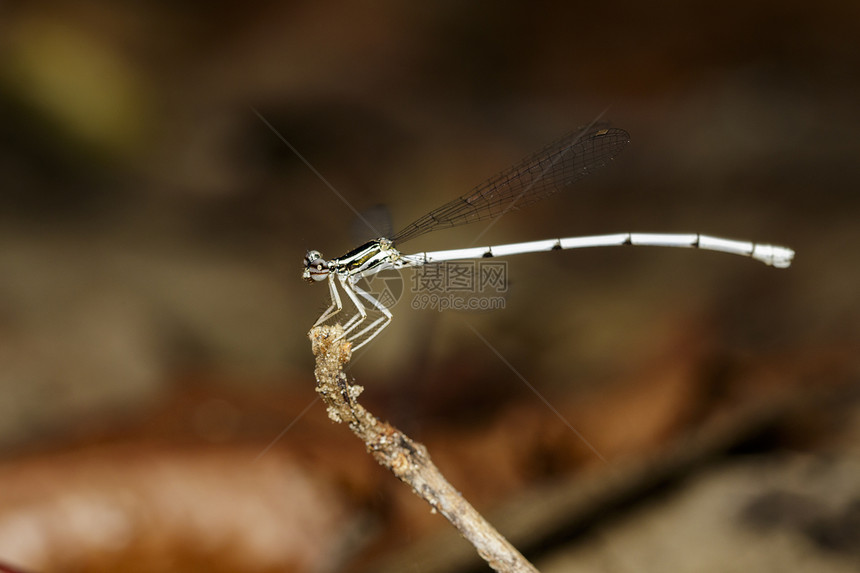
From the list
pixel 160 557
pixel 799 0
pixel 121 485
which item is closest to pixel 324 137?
pixel 121 485

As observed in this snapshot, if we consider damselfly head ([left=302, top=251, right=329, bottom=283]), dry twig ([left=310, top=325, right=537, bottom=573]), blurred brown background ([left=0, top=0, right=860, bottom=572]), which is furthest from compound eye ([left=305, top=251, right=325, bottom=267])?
dry twig ([left=310, top=325, right=537, bottom=573])

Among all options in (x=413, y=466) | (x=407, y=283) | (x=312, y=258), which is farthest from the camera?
(x=407, y=283)

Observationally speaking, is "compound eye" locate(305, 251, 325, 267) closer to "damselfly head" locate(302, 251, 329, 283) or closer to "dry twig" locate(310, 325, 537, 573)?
"damselfly head" locate(302, 251, 329, 283)

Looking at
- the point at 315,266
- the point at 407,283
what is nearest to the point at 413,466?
the point at 315,266

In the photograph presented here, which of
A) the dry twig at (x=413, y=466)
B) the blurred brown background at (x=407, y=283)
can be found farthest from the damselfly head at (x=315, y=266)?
the dry twig at (x=413, y=466)

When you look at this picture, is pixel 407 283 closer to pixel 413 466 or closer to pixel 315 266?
pixel 315 266

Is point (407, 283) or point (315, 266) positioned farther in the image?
→ point (407, 283)

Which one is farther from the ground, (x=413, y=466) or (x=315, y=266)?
(x=315, y=266)
